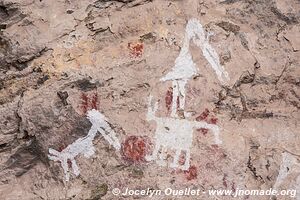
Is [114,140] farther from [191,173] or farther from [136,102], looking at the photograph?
[191,173]

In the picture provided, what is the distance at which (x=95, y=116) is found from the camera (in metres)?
3.54

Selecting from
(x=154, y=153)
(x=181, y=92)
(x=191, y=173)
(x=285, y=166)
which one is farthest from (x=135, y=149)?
(x=285, y=166)

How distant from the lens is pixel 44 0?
12.4 feet

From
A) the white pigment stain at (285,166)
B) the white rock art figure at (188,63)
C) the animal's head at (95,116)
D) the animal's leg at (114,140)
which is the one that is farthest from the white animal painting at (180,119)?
the white pigment stain at (285,166)

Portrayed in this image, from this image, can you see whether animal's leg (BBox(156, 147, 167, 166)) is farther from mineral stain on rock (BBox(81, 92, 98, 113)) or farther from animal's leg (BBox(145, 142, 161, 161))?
mineral stain on rock (BBox(81, 92, 98, 113))

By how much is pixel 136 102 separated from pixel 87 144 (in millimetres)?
477

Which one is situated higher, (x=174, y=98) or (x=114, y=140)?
(x=174, y=98)

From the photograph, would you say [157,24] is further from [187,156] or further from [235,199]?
[235,199]

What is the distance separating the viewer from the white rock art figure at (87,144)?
11.6ft

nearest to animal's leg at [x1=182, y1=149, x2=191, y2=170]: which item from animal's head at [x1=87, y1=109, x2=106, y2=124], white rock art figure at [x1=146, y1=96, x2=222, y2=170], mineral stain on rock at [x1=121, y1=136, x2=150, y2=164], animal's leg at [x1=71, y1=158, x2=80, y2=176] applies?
white rock art figure at [x1=146, y1=96, x2=222, y2=170]

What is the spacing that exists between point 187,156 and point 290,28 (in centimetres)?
138

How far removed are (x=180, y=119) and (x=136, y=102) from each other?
0.35 metres

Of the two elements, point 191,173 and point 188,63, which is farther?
point 188,63

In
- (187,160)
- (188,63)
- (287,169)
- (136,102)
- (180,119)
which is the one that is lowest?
(287,169)
